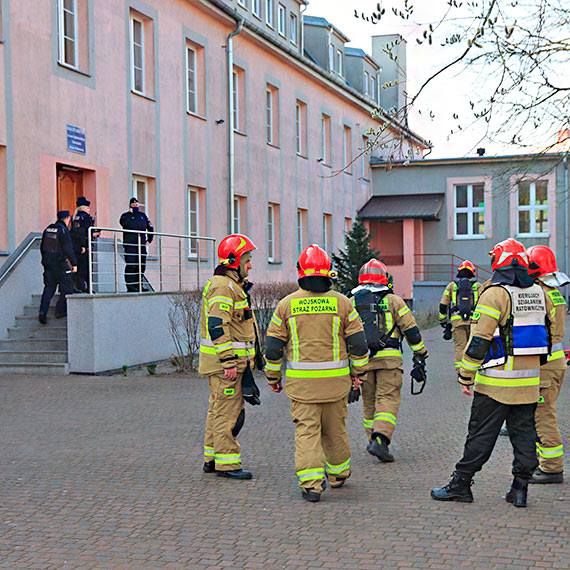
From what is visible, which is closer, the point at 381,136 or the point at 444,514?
the point at 444,514

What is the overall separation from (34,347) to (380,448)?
27.2 ft

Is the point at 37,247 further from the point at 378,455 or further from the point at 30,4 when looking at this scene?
the point at 378,455

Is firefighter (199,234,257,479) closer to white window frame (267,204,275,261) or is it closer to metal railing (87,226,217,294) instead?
metal railing (87,226,217,294)

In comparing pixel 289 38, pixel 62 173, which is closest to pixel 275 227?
pixel 289 38

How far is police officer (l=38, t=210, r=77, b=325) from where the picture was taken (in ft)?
46.4

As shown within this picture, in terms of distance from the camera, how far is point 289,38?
29562 millimetres

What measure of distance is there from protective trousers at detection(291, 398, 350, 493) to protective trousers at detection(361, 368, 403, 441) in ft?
3.42

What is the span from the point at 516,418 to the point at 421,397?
18.5 feet

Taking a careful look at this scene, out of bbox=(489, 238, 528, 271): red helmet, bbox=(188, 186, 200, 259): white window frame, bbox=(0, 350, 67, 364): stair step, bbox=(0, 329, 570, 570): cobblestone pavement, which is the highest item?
bbox=(188, 186, 200, 259): white window frame

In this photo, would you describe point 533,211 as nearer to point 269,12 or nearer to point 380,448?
point 269,12

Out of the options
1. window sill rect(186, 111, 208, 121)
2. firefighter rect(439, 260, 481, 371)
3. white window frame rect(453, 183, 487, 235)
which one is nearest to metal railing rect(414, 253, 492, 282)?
white window frame rect(453, 183, 487, 235)

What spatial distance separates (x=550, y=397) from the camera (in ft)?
22.6

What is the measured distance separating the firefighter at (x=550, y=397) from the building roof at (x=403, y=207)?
1136 inches

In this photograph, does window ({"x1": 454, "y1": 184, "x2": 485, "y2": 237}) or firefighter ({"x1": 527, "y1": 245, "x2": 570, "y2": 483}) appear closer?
firefighter ({"x1": 527, "y1": 245, "x2": 570, "y2": 483})
